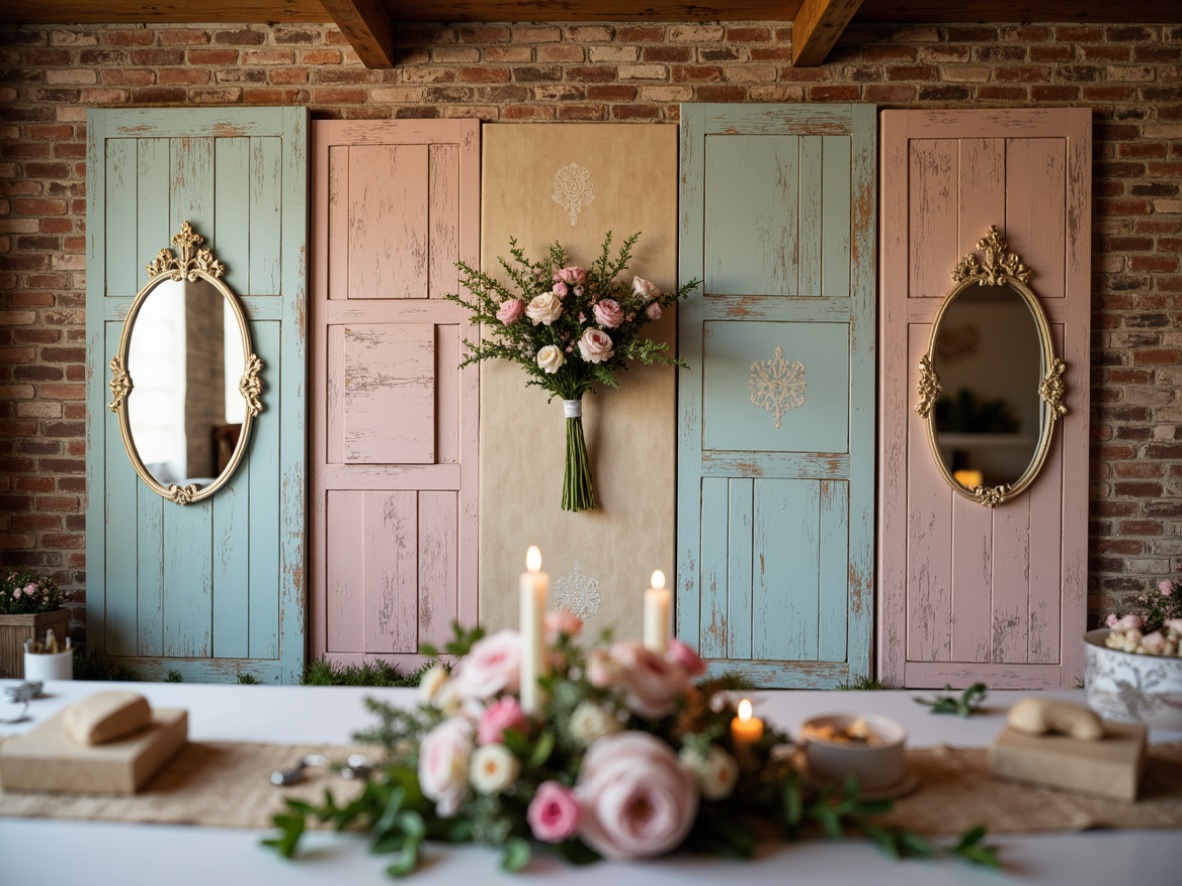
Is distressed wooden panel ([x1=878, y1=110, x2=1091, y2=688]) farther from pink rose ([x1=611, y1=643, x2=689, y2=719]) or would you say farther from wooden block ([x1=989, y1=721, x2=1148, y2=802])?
pink rose ([x1=611, y1=643, x2=689, y2=719])

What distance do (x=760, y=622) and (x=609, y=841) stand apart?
2581 millimetres

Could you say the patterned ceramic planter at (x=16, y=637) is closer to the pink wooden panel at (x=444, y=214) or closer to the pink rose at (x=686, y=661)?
the pink wooden panel at (x=444, y=214)

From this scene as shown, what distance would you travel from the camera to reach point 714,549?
344 cm

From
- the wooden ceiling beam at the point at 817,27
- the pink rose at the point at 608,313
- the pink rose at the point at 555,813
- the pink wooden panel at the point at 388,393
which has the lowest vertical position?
the pink rose at the point at 555,813

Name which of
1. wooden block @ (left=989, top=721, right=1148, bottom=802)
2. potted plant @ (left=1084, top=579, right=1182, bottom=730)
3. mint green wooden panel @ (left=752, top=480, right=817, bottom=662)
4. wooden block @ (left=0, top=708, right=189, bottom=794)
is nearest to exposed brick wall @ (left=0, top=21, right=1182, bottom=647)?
mint green wooden panel @ (left=752, top=480, right=817, bottom=662)

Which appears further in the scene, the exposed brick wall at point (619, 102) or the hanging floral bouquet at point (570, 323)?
the exposed brick wall at point (619, 102)

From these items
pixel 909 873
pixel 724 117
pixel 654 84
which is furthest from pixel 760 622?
pixel 909 873

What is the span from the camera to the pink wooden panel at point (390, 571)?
3492 mm

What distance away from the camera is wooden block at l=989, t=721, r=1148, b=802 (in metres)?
1.14

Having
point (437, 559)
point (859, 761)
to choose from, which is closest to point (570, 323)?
point (437, 559)

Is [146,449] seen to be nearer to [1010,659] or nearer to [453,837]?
[453,837]

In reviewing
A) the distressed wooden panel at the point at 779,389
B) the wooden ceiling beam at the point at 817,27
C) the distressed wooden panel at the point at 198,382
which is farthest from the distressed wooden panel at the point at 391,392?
the wooden ceiling beam at the point at 817,27

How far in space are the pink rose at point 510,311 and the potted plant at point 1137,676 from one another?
2.26 metres

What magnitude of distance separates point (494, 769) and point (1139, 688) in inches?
43.7
